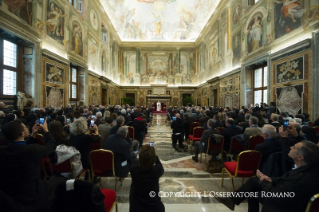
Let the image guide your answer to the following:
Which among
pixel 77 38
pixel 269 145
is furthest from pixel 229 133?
pixel 77 38

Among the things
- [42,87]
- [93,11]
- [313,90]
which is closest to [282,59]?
[313,90]

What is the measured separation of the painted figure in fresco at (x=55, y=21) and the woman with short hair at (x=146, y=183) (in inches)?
470

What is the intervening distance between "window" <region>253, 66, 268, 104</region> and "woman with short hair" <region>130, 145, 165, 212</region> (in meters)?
12.3

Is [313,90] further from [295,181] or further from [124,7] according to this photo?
[124,7]

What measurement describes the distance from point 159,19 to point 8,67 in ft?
80.0

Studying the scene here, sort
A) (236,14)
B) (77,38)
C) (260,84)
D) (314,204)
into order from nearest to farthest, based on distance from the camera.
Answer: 1. (314,204)
2. (260,84)
3. (77,38)
4. (236,14)

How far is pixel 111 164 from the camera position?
334 cm

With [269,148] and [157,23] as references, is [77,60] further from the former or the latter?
[157,23]

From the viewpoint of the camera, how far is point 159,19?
27891mm

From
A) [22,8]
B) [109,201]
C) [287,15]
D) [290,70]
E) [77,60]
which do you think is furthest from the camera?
[77,60]

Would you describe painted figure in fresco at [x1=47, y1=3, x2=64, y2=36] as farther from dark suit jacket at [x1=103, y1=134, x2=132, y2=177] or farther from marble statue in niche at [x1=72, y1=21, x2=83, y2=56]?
dark suit jacket at [x1=103, y1=134, x2=132, y2=177]

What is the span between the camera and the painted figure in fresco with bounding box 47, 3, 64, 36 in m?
10.5

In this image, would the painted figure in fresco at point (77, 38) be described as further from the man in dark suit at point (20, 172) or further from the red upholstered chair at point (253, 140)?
the red upholstered chair at point (253, 140)

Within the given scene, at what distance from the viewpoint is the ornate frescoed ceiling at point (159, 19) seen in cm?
2447
